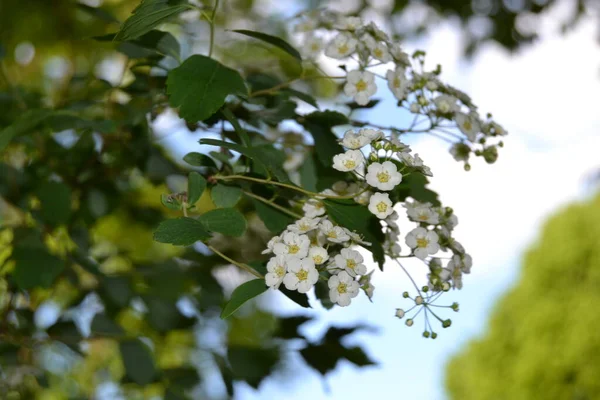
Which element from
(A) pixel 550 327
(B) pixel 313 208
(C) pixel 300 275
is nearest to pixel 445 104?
(B) pixel 313 208

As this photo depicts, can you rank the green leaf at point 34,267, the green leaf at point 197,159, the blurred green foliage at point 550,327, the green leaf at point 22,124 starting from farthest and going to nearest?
1. the blurred green foliage at point 550,327
2. the green leaf at point 34,267
3. the green leaf at point 22,124
4. the green leaf at point 197,159

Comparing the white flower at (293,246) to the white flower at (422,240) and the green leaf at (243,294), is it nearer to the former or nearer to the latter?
the green leaf at (243,294)

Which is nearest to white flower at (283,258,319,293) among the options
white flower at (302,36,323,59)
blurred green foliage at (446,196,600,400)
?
white flower at (302,36,323,59)

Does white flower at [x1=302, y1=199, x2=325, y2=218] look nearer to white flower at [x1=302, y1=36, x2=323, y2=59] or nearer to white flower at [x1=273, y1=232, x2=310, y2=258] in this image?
white flower at [x1=273, y1=232, x2=310, y2=258]

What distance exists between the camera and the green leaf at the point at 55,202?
3.18 ft

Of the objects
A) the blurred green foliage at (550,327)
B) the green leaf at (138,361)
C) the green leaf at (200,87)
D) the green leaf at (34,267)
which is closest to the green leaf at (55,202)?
the green leaf at (34,267)

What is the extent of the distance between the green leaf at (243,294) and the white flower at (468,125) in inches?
14.3

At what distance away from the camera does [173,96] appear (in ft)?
2.30

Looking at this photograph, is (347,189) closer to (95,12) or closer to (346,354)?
(346,354)

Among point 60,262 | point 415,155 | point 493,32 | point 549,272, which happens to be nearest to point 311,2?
point 493,32

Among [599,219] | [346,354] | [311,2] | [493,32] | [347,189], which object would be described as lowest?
[599,219]

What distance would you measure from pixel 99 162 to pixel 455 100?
0.57 m

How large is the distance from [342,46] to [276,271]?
0.38 metres

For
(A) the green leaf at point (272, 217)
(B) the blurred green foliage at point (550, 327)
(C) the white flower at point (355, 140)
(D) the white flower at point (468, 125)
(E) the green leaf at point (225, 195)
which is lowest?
(B) the blurred green foliage at point (550, 327)
